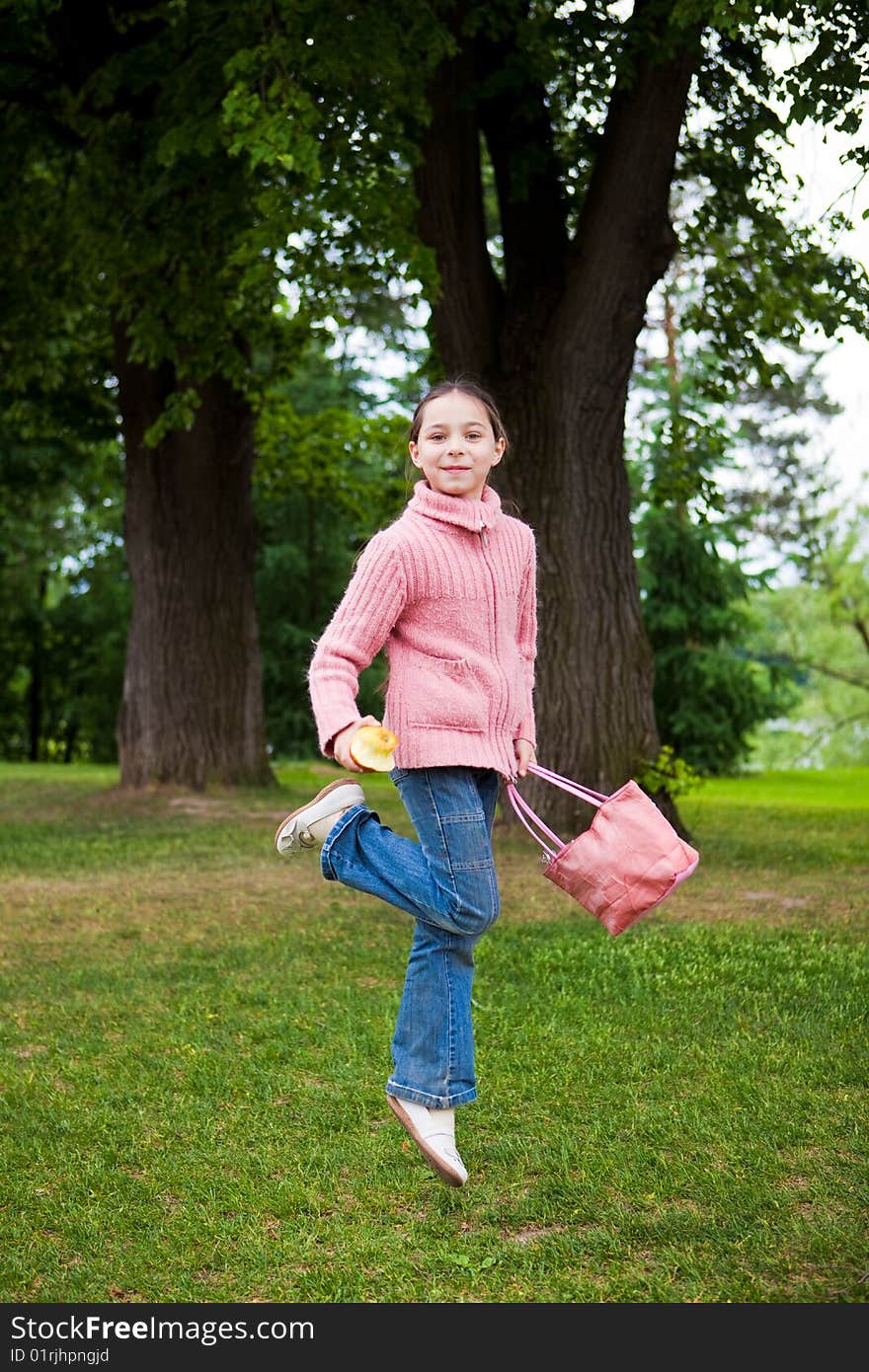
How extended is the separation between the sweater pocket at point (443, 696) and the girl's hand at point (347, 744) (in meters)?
0.31

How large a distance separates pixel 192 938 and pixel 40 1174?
3.62 m

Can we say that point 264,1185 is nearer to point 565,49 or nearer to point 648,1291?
point 648,1291

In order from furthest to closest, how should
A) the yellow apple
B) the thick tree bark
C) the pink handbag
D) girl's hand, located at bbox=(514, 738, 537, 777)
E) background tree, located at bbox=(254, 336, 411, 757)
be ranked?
background tree, located at bbox=(254, 336, 411, 757), the thick tree bark, girl's hand, located at bbox=(514, 738, 537, 777), the pink handbag, the yellow apple

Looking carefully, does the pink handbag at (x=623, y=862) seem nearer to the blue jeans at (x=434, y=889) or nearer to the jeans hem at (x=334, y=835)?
the blue jeans at (x=434, y=889)

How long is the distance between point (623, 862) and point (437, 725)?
2.04ft

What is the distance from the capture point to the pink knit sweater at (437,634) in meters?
3.86

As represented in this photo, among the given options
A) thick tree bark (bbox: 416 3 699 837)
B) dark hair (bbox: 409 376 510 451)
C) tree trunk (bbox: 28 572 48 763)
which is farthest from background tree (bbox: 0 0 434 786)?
tree trunk (bbox: 28 572 48 763)

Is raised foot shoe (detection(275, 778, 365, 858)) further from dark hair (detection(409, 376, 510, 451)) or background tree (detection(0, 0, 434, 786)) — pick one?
background tree (detection(0, 0, 434, 786))

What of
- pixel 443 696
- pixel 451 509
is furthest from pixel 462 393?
pixel 443 696

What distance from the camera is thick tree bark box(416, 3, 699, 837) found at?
10758 mm

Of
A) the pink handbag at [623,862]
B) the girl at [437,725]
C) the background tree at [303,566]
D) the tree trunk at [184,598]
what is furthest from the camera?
the background tree at [303,566]

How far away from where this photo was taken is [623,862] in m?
4.03

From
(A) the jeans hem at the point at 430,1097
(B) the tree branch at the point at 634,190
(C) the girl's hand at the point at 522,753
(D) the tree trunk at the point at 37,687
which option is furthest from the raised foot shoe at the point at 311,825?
(D) the tree trunk at the point at 37,687

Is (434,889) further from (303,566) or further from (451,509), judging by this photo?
(303,566)
